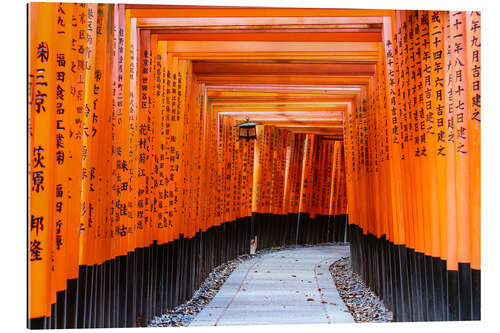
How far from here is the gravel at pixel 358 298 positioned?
5934 mm

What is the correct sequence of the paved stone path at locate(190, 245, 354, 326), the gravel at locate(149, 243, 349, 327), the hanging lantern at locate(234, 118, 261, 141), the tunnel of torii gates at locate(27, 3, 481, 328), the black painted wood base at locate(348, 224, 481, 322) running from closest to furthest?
the tunnel of torii gates at locate(27, 3, 481, 328) < the black painted wood base at locate(348, 224, 481, 322) < the gravel at locate(149, 243, 349, 327) < the paved stone path at locate(190, 245, 354, 326) < the hanging lantern at locate(234, 118, 261, 141)

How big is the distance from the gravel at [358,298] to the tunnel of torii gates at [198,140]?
0.19 meters

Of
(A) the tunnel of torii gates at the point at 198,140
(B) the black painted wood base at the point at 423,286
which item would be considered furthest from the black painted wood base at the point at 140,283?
(B) the black painted wood base at the point at 423,286

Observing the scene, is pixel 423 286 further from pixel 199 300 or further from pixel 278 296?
pixel 199 300

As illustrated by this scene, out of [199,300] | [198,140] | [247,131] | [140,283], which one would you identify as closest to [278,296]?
[199,300]

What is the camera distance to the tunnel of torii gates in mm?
3178

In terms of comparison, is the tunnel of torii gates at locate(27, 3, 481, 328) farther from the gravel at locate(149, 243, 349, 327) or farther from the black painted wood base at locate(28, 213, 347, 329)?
the gravel at locate(149, 243, 349, 327)

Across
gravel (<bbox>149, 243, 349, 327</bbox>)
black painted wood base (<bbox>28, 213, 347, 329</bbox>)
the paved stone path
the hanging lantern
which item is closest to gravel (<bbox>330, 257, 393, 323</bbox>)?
the paved stone path

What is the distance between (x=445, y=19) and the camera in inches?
145

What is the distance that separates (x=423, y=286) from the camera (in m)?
4.25

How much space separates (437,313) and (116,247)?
246 cm

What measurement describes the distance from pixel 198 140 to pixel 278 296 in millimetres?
2438

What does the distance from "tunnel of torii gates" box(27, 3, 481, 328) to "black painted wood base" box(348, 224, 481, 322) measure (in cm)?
1

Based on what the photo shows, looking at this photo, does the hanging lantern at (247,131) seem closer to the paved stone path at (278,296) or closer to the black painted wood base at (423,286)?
the paved stone path at (278,296)
